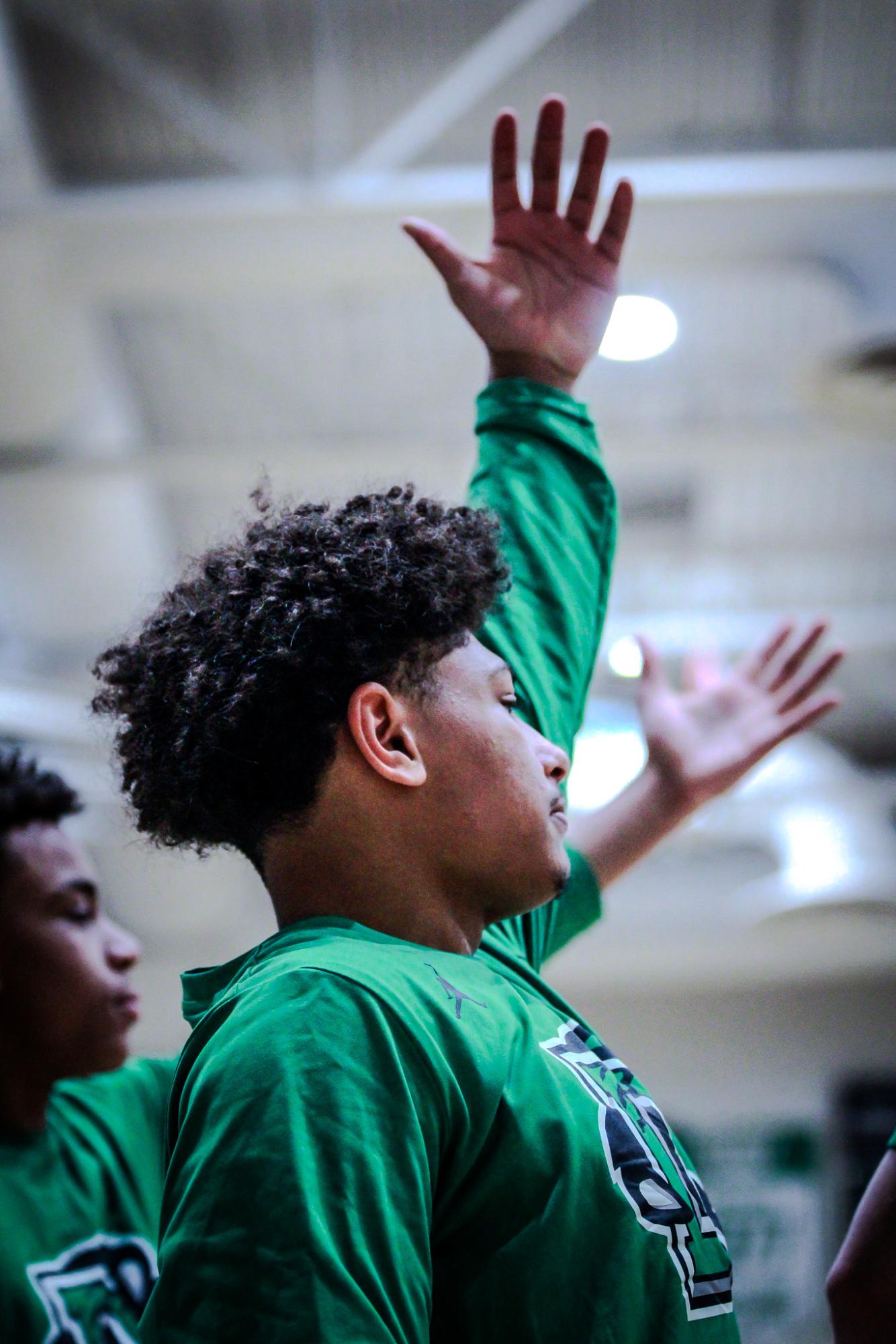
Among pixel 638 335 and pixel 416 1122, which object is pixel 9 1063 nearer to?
pixel 416 1122

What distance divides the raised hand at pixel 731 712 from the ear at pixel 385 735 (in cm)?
83

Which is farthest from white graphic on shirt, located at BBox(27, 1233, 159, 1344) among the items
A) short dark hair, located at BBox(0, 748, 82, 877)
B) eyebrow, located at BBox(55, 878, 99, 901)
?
short dark hair, located at BBox(0, 748, 82, 877)

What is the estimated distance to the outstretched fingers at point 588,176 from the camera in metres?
1.67

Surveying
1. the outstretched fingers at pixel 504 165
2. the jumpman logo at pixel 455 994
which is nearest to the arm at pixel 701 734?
the jumpman logo at pixel 455 994

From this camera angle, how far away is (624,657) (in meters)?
5.60

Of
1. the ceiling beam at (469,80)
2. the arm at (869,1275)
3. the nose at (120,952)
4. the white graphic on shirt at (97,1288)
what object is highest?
the ceiling beam at (469,80)

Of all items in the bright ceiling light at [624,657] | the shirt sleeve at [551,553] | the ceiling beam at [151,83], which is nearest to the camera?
the shirt sleeve at [551,553]

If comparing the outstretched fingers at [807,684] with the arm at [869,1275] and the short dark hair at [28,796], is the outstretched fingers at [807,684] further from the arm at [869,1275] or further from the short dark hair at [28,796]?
the short dark hair at [28,796]

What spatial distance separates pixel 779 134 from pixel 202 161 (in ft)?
5.85

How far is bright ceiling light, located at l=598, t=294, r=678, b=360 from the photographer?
3729mm

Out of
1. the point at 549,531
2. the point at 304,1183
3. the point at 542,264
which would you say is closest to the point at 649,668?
the point at 549,531

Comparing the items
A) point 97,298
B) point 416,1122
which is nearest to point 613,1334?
point 416,1122

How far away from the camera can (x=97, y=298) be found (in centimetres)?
384

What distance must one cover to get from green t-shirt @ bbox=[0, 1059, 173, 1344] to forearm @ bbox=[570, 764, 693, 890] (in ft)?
2.84
